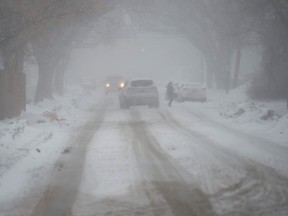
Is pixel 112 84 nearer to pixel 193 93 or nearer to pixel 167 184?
pixel 193 93

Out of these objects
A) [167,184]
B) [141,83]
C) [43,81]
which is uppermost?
[43,81]

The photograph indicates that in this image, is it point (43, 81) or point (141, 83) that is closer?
point (141, 83)

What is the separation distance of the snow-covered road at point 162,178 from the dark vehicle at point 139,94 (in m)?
12.1

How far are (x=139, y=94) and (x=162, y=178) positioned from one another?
725 inches

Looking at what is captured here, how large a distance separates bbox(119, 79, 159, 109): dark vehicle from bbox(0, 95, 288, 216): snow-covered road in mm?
12141

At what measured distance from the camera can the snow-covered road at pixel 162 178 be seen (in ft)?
22.6

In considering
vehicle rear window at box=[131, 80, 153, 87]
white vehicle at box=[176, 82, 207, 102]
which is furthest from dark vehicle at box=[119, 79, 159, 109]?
white vehicle at box=[176, 82, 207, 102]

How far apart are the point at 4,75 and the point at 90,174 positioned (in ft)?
36.5

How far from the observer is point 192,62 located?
93.9m

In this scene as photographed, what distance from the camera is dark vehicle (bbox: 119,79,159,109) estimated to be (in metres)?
27.0

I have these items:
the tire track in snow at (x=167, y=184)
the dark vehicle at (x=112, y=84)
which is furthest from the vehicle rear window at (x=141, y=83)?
the dark vehicle at (x=112, y=84)

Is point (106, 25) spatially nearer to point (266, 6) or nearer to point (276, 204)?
point (266, 6)

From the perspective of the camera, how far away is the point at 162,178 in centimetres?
875

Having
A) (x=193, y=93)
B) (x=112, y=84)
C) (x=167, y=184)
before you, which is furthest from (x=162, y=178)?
(x=112, y=84)
